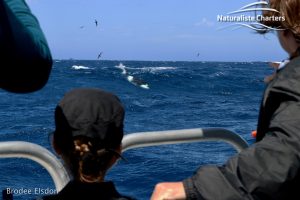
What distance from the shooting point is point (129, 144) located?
1817 millimetres

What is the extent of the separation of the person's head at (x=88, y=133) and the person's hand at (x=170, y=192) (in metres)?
0.23

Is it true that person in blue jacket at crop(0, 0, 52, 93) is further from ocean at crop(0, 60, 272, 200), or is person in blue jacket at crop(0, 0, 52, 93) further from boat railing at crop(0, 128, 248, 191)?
boat railing at crop(0, 128, 248, 191)

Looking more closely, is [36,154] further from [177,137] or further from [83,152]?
[177,137]

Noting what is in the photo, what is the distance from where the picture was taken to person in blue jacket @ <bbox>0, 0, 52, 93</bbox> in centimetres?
91

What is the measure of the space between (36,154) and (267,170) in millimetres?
878

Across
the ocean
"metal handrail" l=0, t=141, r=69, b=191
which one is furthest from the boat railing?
the ocean

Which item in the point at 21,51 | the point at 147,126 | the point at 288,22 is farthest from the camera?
the point at 147,126

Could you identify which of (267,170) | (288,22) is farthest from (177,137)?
(267,170)

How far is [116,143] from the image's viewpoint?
1.37m

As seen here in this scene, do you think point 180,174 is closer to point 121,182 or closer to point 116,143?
point 121,182

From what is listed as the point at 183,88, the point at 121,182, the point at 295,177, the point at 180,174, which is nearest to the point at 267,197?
the point at 295,177

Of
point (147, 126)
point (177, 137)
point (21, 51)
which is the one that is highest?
point (21, 51)

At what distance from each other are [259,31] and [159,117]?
51.3ft

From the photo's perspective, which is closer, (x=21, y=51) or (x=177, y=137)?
(x=21, y=51)
